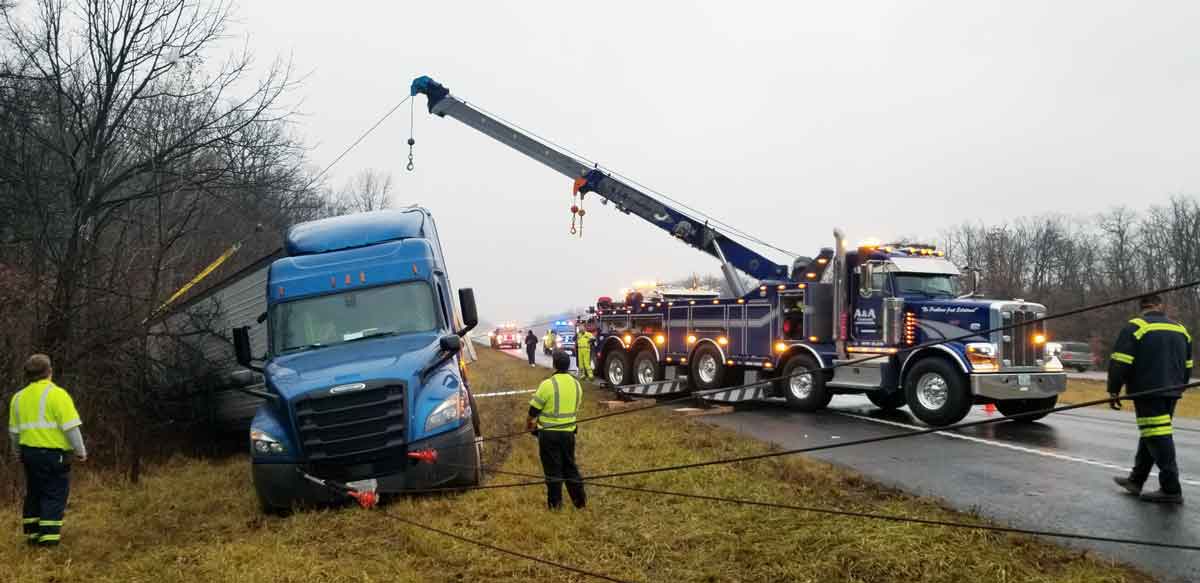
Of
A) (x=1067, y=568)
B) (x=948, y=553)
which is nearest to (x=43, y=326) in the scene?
(x=948, y=553)

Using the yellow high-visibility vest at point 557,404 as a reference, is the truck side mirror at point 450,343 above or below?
above

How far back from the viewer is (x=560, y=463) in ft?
23.3

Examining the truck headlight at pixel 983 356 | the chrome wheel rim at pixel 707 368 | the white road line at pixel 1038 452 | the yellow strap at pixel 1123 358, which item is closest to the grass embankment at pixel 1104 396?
the truck headlight at pixel 983 356

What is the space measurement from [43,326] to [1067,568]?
32.8 ft

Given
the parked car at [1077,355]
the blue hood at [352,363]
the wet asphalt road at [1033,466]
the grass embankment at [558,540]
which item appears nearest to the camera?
Result: the grass embankment at [558,540]

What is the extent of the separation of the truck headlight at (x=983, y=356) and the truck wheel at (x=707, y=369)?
17.7 ft

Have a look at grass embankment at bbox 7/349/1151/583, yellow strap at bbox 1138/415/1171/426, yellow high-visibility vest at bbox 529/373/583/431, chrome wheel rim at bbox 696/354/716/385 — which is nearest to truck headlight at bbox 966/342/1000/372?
grass embankment at bbox 7/349/1151/583

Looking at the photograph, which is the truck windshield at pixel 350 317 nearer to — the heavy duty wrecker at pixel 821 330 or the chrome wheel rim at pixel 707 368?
the heavy duty wrecker at pixel 821 330

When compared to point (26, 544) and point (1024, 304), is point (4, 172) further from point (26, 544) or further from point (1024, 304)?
point (1024, 304)

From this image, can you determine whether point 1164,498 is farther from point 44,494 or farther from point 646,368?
point 646,368

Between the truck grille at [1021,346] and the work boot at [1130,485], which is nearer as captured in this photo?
the work boot at [1130,485]

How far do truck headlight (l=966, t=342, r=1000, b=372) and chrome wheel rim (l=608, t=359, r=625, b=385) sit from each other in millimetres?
9383

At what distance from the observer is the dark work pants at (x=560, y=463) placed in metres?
6.96

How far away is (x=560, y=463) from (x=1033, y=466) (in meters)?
5.35
